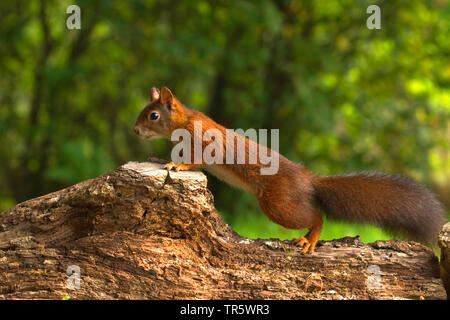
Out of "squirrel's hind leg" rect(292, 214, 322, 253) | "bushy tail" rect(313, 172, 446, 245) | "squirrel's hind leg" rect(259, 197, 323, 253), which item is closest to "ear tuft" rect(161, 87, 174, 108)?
"squirrel's hind leg" rect(259, 197, 323, 253)

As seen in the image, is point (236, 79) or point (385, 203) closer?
point (385, 203)

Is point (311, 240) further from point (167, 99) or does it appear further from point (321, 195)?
point (167, 99)

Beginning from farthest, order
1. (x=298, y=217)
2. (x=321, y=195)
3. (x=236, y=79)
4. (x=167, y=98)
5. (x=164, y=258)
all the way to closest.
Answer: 1. (x=236, y=79)
2. (x=167, y=98)
3. (x=321, y=195)
4. (x=298, y=217)
5. (x=164, y=258)

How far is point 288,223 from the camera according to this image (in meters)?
Answer: 3.22

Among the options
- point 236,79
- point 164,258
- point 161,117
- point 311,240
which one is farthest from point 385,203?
point 236,79

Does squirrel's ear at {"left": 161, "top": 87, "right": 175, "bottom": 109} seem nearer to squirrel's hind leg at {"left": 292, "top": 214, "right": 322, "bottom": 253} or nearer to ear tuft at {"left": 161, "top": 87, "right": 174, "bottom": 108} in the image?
ear tuft at {"left": 161, "top": 87, "right": 174, "bottom": 108}

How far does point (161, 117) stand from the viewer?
3.51 m

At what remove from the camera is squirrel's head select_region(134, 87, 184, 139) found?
349 centimetres

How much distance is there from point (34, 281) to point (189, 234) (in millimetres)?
893

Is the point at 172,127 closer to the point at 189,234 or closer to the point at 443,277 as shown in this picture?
the point at 189,234

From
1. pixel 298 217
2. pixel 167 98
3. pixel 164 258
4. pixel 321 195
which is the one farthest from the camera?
pixel 167 98

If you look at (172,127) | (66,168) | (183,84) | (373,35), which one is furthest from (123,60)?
(172,127)

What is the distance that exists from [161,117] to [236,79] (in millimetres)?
3444

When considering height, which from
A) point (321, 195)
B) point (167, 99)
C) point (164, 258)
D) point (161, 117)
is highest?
point (167, 99)
